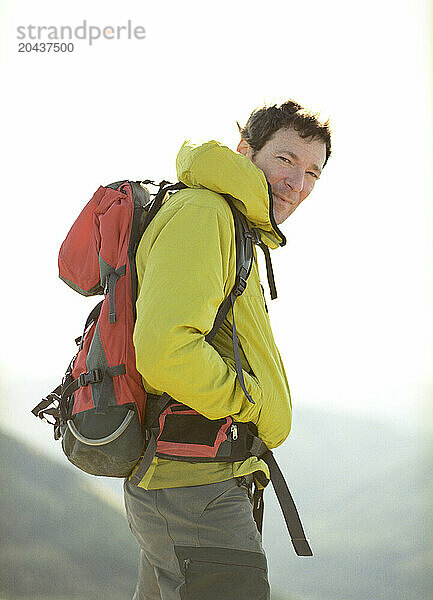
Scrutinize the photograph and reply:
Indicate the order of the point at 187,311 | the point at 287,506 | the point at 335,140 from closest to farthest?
the point at 187,311
the point at 287,506
the point at 335,140

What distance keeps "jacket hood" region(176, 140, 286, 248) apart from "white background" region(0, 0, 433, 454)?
2.95 feet

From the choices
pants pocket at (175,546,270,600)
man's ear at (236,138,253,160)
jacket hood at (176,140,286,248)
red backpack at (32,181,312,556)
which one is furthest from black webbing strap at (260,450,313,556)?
man's ear at (236,138,253,160)

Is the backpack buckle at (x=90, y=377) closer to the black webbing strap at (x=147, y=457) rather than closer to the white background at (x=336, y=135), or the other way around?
the black webbing strap at (x=147, y=457)

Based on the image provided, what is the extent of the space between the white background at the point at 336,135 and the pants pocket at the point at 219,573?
100cm

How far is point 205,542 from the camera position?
3.51 ft

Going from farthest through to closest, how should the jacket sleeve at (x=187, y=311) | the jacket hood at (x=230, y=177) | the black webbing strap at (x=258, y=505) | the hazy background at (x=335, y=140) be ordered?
1. the hazy background at (x=335, y=140)
2. the black webbing strap at (x=258, y=505)
3. the jacket hood at (x=230, y=177)
4. the jacket sleeve at (x=187, y=311)

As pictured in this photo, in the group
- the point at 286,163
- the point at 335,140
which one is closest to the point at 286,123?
the point at 286,163

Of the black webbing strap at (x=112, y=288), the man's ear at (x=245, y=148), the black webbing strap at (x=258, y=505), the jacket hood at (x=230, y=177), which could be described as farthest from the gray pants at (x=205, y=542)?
the man's ear at (x=245, y=148)

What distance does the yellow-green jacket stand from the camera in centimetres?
99

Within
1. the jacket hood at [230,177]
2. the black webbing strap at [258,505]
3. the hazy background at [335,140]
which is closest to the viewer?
the jacket hood at [230,177]

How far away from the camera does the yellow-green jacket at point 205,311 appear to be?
99 centimetres

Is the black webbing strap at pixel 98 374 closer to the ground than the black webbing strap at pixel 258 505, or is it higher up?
A: higher up

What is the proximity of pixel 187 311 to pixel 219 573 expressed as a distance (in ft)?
1.22

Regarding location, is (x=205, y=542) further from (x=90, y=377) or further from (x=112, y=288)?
(x=112, y=288)
